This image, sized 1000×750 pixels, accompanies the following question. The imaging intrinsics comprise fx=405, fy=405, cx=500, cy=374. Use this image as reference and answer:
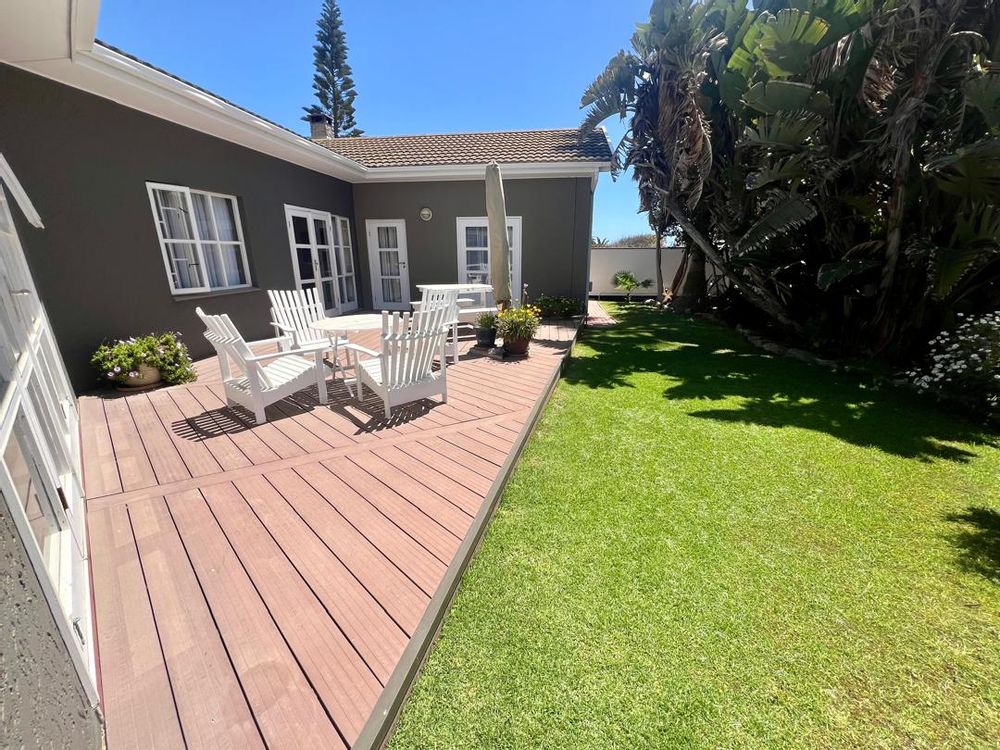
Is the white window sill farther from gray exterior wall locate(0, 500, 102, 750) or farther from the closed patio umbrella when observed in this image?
gray exterior wall locate(0, 500, 102, 750)

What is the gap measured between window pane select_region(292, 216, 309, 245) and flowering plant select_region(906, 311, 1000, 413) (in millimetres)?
10721

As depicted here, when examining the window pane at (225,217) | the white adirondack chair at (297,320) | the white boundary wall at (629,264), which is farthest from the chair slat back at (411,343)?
the white boundary wall at (629,264)

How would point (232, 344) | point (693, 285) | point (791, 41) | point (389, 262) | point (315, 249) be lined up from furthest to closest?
point (693, 285) < point (389, 262) < point (315, 249) < point (791, 41) < point (232, 344)

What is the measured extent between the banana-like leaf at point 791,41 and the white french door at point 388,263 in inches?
310

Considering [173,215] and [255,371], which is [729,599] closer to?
[255,371]

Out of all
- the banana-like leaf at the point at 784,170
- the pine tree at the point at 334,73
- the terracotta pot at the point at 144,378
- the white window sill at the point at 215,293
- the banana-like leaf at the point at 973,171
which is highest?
the pine tree at the point at 334,73

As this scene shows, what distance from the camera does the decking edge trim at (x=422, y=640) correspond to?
151 centimetres

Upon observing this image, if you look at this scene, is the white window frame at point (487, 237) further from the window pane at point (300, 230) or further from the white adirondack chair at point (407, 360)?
the white adirondack chair at point (407, 360)

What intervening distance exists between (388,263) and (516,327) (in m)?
5.95

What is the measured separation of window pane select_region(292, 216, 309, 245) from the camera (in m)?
8.34

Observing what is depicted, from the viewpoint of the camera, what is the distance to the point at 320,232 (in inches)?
363

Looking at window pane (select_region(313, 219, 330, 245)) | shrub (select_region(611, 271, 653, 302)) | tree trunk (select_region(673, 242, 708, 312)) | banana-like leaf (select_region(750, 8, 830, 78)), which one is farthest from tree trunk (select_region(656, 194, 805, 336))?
window pane (select_region(313, 219, 330, 245))

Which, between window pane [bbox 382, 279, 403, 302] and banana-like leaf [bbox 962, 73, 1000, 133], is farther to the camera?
window pane [bbox 382, 279, 403, 302]

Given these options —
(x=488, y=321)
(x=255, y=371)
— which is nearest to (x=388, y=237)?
(x=488, y=321)
